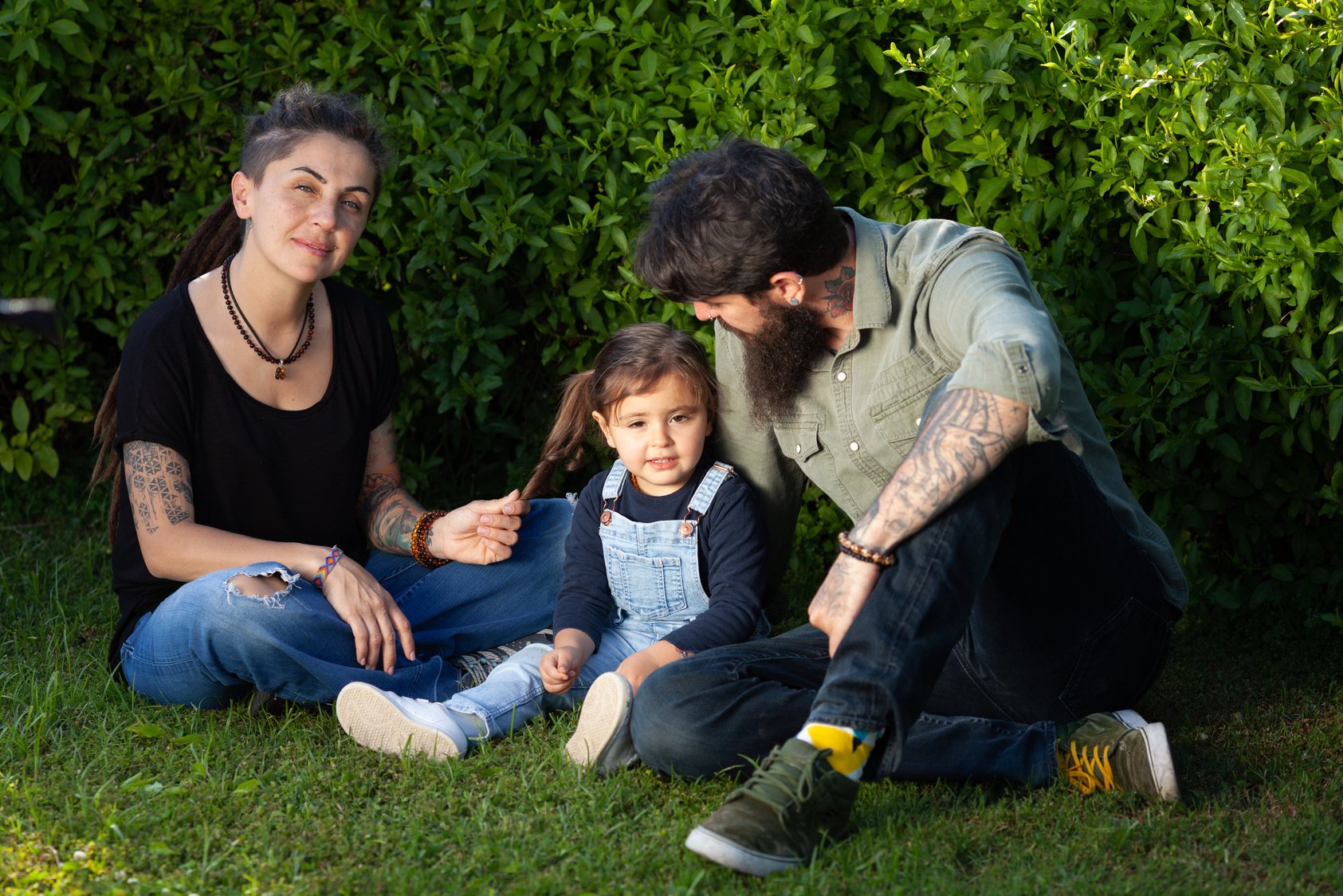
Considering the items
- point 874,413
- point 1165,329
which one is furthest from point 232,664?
point 1165,329

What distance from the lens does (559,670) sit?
3279mm

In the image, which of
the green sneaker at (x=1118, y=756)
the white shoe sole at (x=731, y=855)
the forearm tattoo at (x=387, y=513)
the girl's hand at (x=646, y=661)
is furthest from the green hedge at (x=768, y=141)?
the white shoe sole at (x=731, y=855)

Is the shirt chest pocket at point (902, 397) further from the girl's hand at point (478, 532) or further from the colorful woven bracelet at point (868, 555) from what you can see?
the girl's hand at point (478, 532)

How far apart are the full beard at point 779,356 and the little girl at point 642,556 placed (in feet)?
0.80

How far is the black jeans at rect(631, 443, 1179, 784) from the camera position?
2.71 metres

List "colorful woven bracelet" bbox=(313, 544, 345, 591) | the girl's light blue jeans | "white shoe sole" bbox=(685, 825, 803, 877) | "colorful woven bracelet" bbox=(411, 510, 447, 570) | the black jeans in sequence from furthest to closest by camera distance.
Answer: "colorful woven bracelet" bbox=(411, 510, 447, 570), "colorful woven bracelet" bbox=(313, 544, 345, 591), the girl's light blue jeans, the black jeans, "white shoe sole" bbox=(685, 825, 803, 877)

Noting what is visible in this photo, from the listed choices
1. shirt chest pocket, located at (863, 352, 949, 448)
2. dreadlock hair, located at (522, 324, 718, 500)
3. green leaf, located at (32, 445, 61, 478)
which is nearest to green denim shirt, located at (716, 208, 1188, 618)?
shirt chest pocket, located at (863, 352, 949, 448)

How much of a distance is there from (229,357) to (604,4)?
5.16 feet

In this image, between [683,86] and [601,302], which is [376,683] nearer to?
[601,302]

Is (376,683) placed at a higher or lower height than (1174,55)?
lower

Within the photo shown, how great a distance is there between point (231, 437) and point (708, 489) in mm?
1246

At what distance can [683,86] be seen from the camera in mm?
3959

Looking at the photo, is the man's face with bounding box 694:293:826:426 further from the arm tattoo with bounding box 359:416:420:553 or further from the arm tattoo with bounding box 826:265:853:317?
the arm tattoo with bounding box 359:416:420:553

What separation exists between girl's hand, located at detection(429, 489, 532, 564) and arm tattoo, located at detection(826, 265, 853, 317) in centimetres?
110
